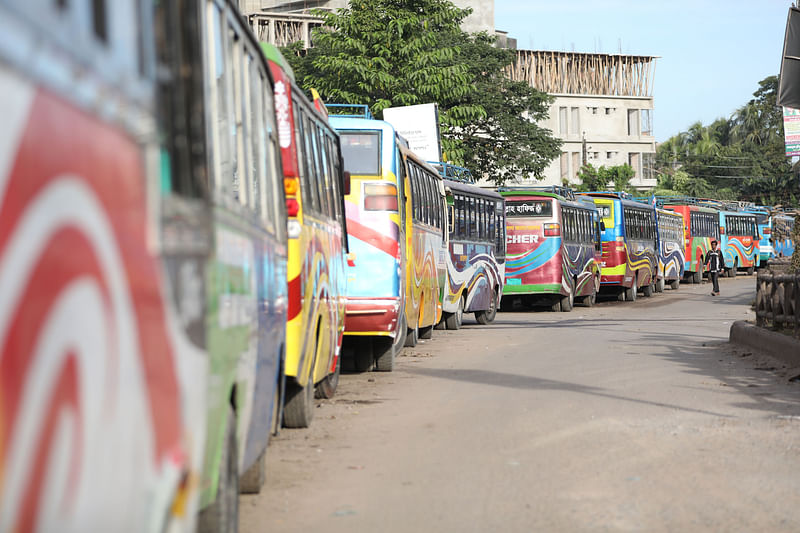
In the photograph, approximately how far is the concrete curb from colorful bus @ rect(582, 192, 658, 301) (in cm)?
1835

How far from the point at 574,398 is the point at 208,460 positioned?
318 inches

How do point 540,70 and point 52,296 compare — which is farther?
point 540,70

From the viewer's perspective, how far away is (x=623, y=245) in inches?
1486

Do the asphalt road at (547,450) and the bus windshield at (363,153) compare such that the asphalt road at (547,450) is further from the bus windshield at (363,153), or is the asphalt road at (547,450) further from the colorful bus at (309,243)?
the bus windshield at (363,153)

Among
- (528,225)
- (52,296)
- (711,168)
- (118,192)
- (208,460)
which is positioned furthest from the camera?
(711,168)

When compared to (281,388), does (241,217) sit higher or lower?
higher

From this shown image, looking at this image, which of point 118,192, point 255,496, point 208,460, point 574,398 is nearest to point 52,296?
point 118,192

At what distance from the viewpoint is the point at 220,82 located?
16.4ft

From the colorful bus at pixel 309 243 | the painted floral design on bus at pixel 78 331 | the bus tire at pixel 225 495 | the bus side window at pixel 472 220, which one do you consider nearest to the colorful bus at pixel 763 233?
the bus side window at pixel 472 220

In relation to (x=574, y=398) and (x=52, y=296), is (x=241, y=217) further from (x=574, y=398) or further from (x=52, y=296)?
(x=574, y=398)

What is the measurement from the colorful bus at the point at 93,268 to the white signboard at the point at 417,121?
3233cm

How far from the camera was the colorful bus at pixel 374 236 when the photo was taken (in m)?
14.7

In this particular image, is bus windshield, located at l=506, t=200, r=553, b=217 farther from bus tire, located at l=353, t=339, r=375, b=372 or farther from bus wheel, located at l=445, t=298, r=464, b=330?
bus tire, located at l=353, t=339, r=375, b=372

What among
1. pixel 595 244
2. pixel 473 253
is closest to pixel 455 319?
pixel 473 253
